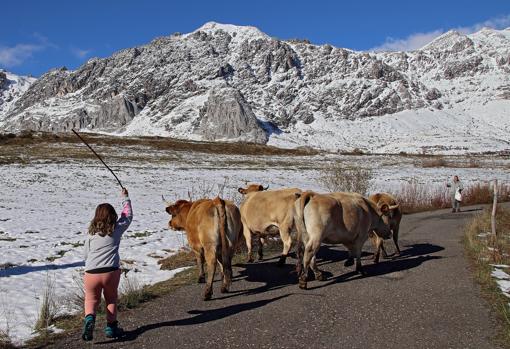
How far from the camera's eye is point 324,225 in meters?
8.41

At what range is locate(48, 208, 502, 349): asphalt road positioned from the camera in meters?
5.77

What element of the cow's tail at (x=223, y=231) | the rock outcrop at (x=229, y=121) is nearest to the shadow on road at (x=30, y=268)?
the cow's tail at (x=223, y=231)

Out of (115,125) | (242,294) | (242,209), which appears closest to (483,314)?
(242,294)

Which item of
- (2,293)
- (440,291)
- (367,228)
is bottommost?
(2,293)

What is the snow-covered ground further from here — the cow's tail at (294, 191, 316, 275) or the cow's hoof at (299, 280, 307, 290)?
the cow's hoof at (299, 280, 307, 290)

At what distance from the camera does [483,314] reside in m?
6.72

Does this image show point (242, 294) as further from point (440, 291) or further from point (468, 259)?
point (468, 259)

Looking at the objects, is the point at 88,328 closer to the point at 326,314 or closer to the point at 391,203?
the point at 326,314

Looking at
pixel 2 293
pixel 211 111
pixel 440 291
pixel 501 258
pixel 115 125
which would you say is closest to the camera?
pixel 440 291

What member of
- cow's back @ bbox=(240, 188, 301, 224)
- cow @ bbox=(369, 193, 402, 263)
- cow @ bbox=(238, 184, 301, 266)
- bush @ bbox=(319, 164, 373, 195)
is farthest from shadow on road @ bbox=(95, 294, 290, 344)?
bush @ bbox=(319, 164, 373, 195)

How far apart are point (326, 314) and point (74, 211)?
1783 centimetres

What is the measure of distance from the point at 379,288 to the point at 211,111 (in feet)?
552

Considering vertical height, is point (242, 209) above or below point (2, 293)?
above

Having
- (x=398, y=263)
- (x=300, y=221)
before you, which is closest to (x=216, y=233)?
(x=300, y=221)
